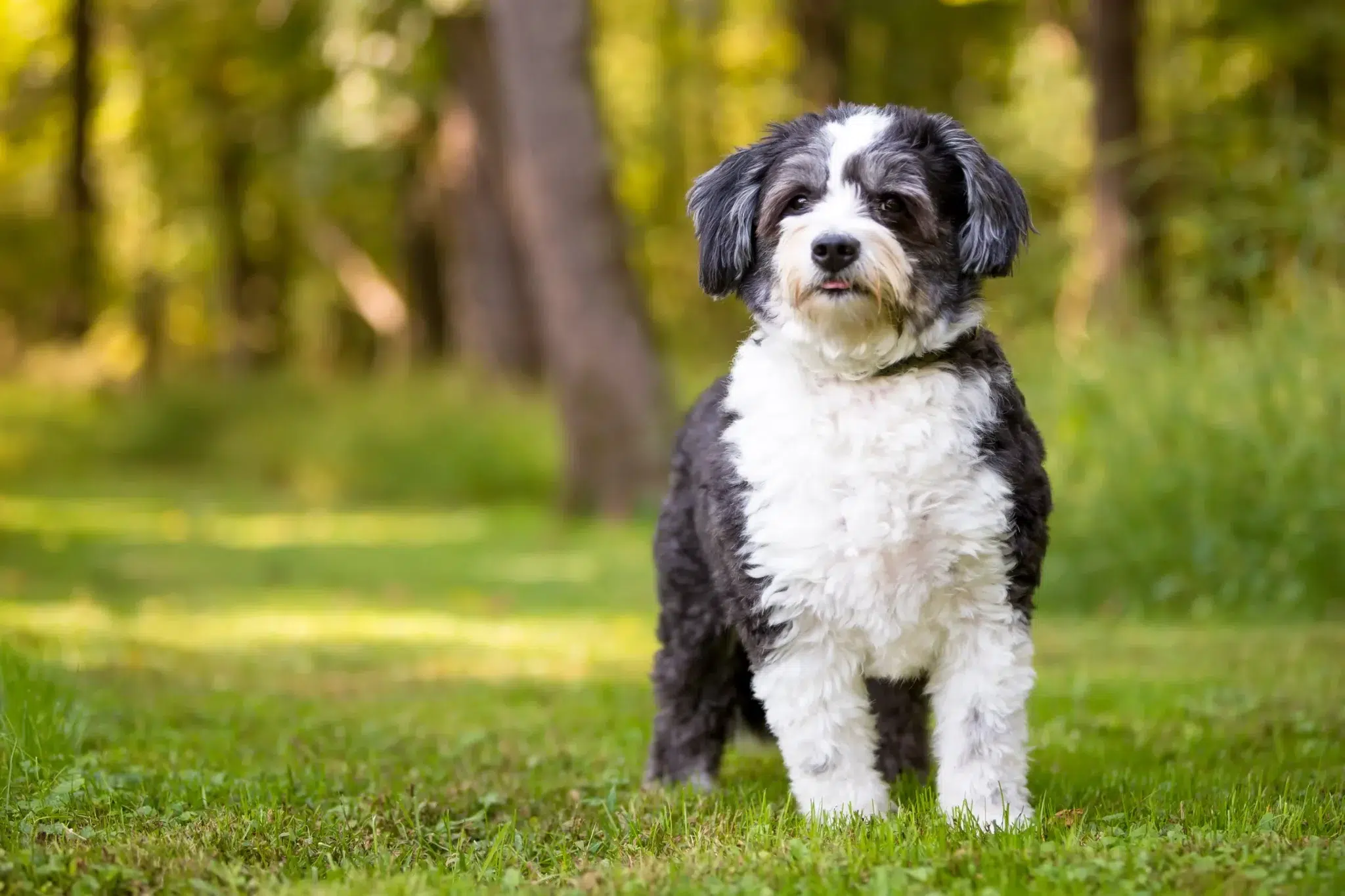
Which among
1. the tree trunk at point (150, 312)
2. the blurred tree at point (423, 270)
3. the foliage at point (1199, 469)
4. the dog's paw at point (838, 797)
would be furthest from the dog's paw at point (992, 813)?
the tree trunk at point (150, 312)

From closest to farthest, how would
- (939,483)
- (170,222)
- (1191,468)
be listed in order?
(939,483) < (1191,468) < (170,222)

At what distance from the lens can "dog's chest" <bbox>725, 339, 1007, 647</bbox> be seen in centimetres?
392

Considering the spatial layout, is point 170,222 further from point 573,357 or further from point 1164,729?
point 1164,729

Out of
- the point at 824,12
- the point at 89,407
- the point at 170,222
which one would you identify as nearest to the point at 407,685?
the point at 824,12

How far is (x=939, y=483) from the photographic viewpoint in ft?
12.9

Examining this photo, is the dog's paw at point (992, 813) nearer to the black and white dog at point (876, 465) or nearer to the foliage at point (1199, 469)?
the black and white dog at point (876, 465)

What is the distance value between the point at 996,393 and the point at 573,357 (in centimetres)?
1106

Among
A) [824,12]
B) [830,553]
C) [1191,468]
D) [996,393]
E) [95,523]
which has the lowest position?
[95,523]

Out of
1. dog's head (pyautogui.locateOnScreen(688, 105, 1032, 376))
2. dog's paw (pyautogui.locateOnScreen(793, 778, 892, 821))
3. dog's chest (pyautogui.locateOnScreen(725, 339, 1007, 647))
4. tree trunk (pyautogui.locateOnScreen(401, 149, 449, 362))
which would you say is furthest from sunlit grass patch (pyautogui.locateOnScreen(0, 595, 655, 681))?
tree trunk (pyautogui.locateOnScreen(401, 149, 449, 362))

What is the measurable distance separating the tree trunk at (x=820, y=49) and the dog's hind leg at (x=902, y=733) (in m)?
15.4

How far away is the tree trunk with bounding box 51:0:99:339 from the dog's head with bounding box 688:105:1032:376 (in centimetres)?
2508

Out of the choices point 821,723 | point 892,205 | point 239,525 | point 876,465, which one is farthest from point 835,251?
point 239,525

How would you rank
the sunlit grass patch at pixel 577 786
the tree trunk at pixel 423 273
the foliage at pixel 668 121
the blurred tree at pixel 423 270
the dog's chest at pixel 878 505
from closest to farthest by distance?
the sunlit grass patch at pixel 577 786
the dog's chest at pixel 878 505
the foliage at pixel 668 121
the blurred tree at pixel 423 270
the tree trunk at pixel 423 273

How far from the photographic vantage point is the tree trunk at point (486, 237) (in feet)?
69.5
